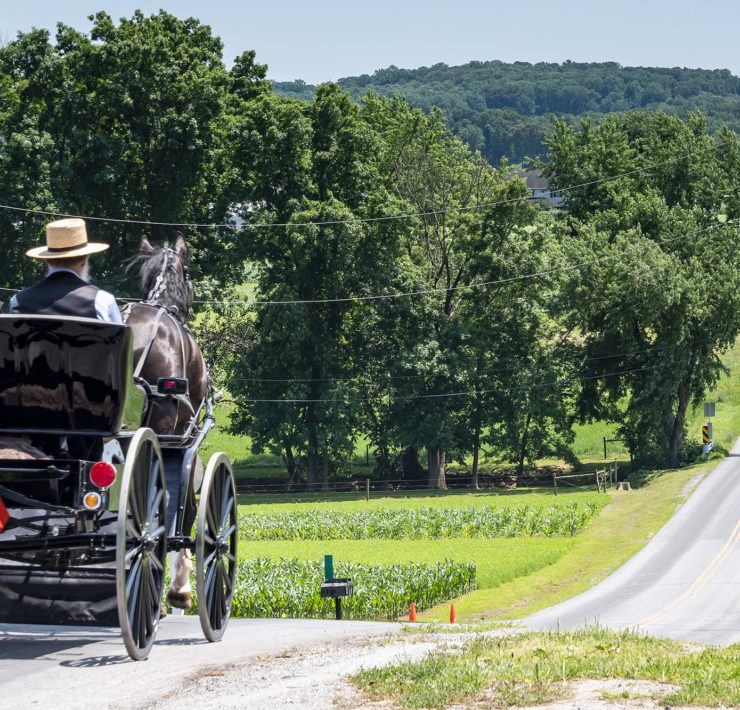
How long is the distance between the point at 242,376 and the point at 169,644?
56.9 meters

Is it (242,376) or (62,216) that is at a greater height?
(62,216)

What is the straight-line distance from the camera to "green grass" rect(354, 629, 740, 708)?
7738 mm

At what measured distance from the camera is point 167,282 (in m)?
12.0

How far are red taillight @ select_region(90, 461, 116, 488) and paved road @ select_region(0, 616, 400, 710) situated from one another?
53.6 inches

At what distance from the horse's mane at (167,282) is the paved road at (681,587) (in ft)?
45.4

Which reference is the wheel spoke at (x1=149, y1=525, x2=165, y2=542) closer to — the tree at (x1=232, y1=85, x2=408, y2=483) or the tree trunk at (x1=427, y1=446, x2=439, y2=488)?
the tree at (x1=232, y1=85, x2=408, y2=483)

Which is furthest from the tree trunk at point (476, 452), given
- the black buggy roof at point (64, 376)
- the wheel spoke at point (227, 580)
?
the black buggy roof at point (64, 376)

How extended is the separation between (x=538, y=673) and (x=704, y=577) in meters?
33.7

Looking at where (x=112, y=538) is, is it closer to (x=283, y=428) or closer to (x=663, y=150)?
(x=283, y=428)

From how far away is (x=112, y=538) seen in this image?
893cm

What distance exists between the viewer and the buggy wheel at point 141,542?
8484 mm

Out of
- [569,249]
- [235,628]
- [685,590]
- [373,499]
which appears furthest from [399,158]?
[235,628]

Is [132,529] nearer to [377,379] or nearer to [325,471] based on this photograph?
[377,379]

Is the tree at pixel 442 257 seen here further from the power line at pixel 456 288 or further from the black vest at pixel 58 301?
the black vest at pixel 58 301
